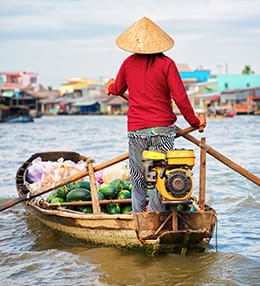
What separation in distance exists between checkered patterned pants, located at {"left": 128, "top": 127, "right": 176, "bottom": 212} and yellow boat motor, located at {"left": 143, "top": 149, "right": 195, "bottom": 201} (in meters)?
0.23

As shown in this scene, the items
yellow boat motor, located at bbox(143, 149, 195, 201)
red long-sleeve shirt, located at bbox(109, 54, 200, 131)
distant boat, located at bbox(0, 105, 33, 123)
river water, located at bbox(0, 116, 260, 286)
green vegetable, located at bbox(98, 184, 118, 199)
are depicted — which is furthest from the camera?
distant boat, located at bbox(0, 105, 33, 123)

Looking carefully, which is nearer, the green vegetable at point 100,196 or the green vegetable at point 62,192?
the green vegetable at point 100,196

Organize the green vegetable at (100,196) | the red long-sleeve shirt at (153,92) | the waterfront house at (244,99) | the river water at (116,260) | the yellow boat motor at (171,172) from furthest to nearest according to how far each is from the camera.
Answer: the waterfront house at (244,99), the green vegetable at (100,196), the river water at (116,260), the red long-sleeve shirt at (153,92), the yellow boat motor at (171,172)

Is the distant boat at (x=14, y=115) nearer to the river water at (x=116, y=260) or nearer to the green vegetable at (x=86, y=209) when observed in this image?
the river water at (x=116, y=260)

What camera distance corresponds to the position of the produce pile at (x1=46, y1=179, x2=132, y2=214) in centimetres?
495

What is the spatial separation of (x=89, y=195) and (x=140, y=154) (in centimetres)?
123

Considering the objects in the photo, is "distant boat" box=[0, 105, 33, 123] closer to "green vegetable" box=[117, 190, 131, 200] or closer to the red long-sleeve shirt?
"green vegetable" box=[117, 190, 131, 200]

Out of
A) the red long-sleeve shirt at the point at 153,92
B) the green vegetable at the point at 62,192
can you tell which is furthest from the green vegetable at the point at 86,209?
the red long-sleeve shirt at the point at 153,92

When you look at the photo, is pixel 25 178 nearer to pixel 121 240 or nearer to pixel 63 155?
pixel 63 155

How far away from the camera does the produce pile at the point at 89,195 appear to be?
16.3 feet

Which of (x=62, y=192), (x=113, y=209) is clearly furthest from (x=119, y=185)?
(x=62, y=192)

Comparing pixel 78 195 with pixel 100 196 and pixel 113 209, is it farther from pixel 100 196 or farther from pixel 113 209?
pixel 113 209

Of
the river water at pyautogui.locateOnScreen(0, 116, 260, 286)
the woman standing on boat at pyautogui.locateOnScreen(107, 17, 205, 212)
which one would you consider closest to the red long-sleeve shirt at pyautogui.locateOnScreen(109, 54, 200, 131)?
the woman standing on boat at pyautogui.locateOnScreen(107, 17, 205, 212)

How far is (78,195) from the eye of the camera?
5031 mm
